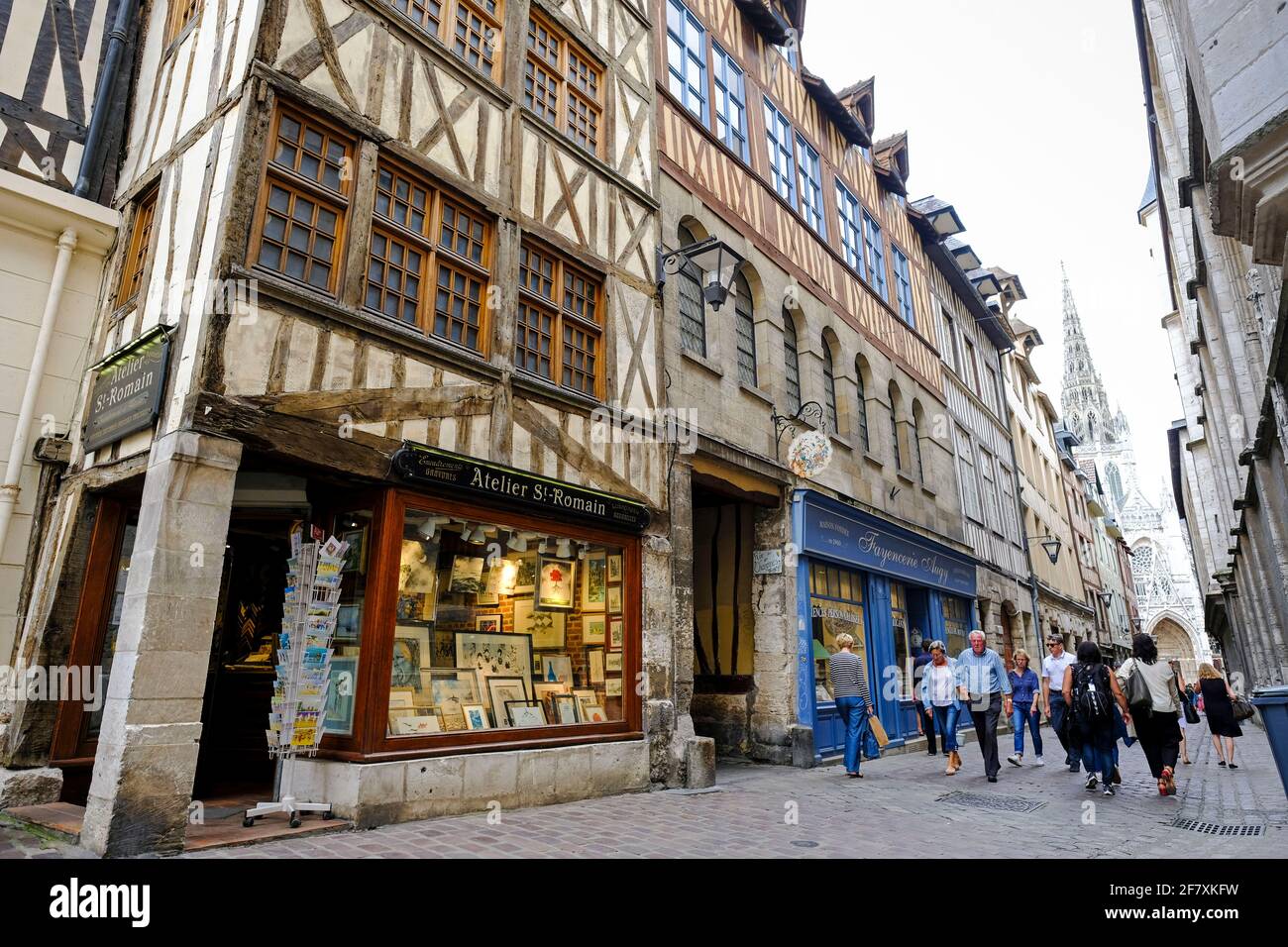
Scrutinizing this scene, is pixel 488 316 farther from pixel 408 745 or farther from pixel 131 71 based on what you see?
pixel 131 71

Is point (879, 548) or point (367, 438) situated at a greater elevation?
point (879, 548)

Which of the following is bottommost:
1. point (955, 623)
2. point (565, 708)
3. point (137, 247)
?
point (565, 708)

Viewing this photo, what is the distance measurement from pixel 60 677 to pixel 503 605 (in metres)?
3.15

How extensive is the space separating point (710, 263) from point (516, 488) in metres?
3.88

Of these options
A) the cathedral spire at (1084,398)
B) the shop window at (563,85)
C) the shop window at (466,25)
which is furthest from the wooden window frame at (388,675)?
the cathedral spire at (1084,398)

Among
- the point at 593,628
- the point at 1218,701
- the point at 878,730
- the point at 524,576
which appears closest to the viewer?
the point at 524,576

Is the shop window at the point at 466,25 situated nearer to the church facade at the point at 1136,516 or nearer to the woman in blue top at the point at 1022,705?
the woman in blue top at the point at 1022,705

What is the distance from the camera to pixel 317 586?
527 cm

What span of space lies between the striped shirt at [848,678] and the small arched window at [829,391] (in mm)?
4437

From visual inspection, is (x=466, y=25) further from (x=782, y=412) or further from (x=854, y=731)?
(x=854, y=731)

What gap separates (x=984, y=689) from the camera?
788cm

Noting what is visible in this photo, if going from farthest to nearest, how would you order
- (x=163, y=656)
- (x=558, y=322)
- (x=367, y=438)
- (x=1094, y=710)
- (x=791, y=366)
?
(x=791, y=366)
(x=558, y=322)
(x=1094, y=710)
(x=367, y=438)
(x=163, y=656)

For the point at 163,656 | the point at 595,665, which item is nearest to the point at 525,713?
the point at 595,665

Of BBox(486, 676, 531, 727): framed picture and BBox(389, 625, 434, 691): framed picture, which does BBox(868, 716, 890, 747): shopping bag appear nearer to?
BBox(486, 676, 531, 727): framed picture
